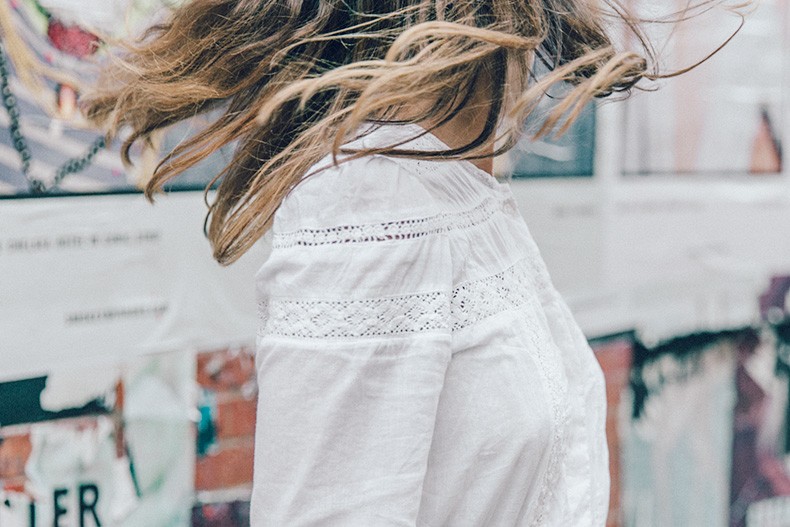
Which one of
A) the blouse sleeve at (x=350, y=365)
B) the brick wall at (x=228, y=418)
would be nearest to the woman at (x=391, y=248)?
the blouse sleeve at (x=350, y=365)

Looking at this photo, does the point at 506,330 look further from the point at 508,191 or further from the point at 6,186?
the point at 6,186

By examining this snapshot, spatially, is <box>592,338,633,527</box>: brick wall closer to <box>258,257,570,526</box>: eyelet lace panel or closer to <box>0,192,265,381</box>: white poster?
<box>0,192,265,381</box>: white poster

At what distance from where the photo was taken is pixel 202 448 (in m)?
1.99

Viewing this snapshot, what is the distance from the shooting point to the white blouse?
94 centimetres

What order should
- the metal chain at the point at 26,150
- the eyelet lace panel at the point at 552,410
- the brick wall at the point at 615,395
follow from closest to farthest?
the eyelet lace panel at the point at 552,410
the metal chain at the point at 26,150
the brick wall at the point at 615,395

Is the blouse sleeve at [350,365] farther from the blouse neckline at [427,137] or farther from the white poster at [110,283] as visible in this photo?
the white poster at [110,283]

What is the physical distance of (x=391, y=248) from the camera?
3.14 feet

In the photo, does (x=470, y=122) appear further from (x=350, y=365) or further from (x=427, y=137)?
(x=350, y=365)

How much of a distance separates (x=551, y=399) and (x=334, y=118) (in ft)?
1.30

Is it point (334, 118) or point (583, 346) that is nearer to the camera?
point (334, 118)

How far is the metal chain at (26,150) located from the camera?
63.5 inches

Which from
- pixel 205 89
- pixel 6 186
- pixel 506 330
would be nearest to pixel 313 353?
pixel 506 330

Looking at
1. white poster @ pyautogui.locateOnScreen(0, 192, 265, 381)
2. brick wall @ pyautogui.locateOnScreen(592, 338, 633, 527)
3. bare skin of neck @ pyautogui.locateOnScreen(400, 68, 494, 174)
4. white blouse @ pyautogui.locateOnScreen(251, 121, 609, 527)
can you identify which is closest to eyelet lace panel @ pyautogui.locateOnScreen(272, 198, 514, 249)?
white blouse @ pyautogui.locateOnScreen(251, 121, 609, 527)

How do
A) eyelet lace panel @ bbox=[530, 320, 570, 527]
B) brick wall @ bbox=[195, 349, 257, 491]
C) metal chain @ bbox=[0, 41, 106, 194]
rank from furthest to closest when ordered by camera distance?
brick wall @ bbox=[195, 349, 257, 491], metal chain @ bbox=[0, 41, 106, 194], eyelet lace panel @ bbox=[530, 320, 570, 527]
